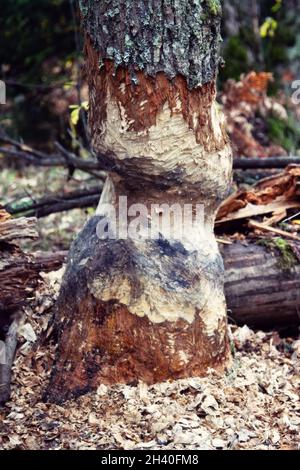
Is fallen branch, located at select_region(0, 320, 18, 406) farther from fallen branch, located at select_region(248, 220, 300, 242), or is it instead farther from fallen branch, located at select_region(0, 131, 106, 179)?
fallen branch, located at select_region(0, 131, 106, 179)

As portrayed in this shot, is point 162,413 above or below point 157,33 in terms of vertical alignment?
below

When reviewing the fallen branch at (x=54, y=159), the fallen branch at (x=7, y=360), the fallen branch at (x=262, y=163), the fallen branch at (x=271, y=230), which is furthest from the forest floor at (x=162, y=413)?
the fallen branch at (x=54, y=159)

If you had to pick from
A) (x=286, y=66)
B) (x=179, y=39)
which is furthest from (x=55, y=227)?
(x=286, y=66)

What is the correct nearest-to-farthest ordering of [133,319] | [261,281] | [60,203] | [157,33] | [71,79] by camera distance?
[157,33], [133,319], [261,281], [60,203], [71,79]

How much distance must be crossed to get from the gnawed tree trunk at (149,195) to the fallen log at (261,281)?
56 centimetres

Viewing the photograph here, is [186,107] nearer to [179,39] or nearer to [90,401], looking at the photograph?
[179,39]

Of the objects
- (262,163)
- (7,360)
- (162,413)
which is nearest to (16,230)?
(7,360)

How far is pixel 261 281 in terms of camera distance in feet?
11.6

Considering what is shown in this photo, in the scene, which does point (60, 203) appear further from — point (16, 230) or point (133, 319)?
point (133, 319)

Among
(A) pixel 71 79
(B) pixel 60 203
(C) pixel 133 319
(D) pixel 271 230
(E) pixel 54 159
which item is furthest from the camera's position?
(A) pixel 71 79

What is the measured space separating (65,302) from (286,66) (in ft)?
18.4

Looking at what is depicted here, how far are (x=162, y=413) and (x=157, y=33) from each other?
5.24ft

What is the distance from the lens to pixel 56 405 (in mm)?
2760

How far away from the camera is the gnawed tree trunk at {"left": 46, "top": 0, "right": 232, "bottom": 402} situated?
2.56 meters
